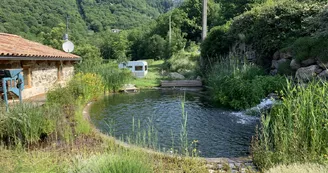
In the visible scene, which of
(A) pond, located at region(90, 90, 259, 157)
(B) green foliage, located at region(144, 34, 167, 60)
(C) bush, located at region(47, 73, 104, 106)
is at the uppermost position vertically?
(B) green foliage, located at region(144, 34, 167, 60)

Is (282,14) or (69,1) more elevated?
(69,1)

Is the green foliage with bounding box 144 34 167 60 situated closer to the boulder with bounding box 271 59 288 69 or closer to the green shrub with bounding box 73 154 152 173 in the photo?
the boulder with bounding box 271 59 288 69

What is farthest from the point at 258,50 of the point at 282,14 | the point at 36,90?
the point at 36,90

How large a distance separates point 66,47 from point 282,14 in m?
10.6

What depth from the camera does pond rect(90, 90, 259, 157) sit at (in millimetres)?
4316

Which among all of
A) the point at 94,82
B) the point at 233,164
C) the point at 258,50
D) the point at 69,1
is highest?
the point at 69,1

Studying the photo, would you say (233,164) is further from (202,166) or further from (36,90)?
(36,90)

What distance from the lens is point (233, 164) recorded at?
3.31m

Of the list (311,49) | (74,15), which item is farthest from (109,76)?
(74,15)

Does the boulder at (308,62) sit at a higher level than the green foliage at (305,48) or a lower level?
lower

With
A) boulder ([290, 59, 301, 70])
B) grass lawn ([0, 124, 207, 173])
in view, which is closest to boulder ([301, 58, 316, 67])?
boulder ([290, 59, 301, 70])

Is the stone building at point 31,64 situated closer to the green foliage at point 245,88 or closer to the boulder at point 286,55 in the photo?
the green foliage at point 245,88

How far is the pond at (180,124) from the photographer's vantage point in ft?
14.2

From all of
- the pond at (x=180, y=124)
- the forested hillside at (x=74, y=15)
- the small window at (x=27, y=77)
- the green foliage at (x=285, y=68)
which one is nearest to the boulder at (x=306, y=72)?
the green foliage at (x=285, y=68)
